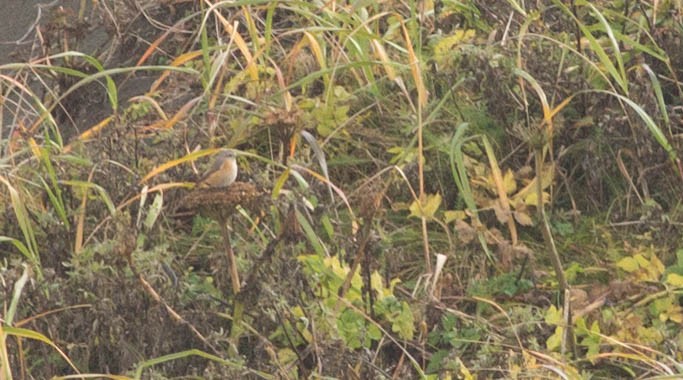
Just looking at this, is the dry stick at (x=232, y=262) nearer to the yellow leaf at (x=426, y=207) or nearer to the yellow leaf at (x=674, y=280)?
the yellow leaf at (x=426, y=207)

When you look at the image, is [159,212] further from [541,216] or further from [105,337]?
[541,216]

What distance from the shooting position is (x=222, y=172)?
143 inches

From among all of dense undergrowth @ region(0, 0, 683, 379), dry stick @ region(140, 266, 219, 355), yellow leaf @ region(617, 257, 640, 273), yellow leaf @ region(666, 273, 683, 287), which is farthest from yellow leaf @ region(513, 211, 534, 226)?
dry stick @ region(140, 266, 219, 355)

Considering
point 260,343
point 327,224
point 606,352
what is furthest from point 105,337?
point 606,352

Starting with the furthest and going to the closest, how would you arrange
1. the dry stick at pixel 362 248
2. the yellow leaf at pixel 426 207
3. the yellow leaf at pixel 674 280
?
1. the yellow leaf at pixel 426 207
2. the yellow leaf at pixel 674 280
3. the dry stick at pixel 362 248

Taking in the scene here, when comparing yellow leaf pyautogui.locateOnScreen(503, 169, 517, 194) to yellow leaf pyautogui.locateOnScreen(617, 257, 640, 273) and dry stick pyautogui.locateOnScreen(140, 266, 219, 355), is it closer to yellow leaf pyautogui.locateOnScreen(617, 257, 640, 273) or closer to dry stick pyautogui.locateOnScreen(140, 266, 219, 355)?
yellow leaf pyautogui.locateOnScreen(617, 257, 640, 273)

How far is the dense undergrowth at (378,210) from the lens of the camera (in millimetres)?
3467

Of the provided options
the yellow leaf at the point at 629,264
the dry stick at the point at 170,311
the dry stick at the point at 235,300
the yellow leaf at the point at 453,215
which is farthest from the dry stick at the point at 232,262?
the yellow leaf at the point at 629,264

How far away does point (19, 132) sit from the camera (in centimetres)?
453

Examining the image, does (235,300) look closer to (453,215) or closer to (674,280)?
(453,215)

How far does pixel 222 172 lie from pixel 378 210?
0.40m

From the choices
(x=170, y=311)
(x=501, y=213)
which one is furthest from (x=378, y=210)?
(x=170, y=311)

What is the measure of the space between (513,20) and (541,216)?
954mm

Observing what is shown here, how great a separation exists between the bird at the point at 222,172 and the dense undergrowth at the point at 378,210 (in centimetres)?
10
